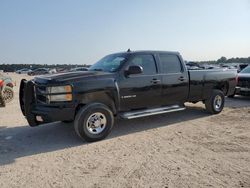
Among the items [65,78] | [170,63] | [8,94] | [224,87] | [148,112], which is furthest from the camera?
[8,94]

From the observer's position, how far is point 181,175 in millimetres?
4051

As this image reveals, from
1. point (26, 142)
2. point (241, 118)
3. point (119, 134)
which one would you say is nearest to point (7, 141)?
point (26, 142)

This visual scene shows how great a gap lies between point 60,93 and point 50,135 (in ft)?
4.56

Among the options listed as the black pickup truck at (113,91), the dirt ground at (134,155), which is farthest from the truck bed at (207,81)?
the dirt ground at (134,155)

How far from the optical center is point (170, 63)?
7441mm

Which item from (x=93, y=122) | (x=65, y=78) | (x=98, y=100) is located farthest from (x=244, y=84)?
(x=65, y=78)

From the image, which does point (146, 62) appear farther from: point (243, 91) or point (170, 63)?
point (243, 91)

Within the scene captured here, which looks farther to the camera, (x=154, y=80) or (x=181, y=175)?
(x=154, y=80)

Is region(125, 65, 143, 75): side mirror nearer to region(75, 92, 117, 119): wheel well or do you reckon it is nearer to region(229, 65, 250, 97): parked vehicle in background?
region(75, 92, 117, 119): wheel well

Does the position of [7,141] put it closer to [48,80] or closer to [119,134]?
[48,80]

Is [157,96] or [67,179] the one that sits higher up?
[157,96]

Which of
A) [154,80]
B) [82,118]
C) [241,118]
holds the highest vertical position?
[154,80]

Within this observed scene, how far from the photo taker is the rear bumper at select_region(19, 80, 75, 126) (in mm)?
5480

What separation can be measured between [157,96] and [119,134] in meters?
1.42
